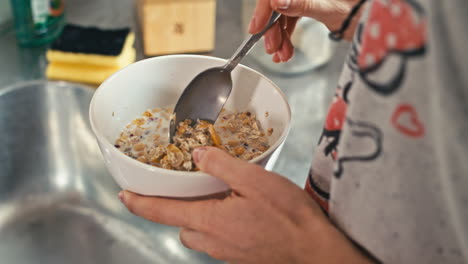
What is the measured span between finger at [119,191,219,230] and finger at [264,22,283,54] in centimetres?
28

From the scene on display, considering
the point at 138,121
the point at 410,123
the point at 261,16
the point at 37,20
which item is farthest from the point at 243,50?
the point at 37,20

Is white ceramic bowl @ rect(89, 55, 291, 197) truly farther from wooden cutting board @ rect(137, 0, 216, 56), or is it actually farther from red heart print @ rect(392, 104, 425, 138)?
wooden cutting board @ rect(137, 0, 216, 56)

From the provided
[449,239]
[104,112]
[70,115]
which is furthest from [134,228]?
[449,239]

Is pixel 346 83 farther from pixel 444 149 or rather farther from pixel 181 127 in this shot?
pixel 181 127

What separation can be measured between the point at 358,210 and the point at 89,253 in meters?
0.54

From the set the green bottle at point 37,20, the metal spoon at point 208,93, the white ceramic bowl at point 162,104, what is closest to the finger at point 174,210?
the white ceramic bowl at point 162,104

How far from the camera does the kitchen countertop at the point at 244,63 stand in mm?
756

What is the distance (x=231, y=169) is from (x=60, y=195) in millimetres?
542

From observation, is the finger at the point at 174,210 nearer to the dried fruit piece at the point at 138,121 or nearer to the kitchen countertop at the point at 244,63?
the dried fruit piece at the point at 138,121

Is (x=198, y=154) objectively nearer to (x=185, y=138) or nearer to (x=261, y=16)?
(x=185, y=138)

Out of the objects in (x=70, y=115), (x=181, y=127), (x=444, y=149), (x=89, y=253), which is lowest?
(x=89, y=253)

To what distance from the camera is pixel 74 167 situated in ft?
2.72

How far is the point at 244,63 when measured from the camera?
891 mm

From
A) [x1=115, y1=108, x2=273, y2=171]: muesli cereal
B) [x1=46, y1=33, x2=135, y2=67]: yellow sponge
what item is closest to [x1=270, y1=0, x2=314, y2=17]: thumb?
[x1=115, y1=108, x2=273, y2=171]: muesli cereal
